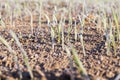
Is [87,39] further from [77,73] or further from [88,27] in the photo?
[77,73]

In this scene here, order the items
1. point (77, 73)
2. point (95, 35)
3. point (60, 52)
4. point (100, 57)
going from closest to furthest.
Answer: point (77, 73) → point (100, 57) → point (60, 52) → point (95, 35)

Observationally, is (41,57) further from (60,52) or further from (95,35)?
(95,35)

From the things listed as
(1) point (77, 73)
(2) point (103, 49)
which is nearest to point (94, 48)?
(2) point (103, 49)

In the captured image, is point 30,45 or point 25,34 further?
point 25,34

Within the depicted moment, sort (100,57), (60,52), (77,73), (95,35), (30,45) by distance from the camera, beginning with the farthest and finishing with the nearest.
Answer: (95,35) → (30,45) → (60,52) → (100,57) → (77,73)

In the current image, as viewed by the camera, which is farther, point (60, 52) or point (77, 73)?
point (60, 52)

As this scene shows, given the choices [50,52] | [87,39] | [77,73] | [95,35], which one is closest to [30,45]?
[50,52]

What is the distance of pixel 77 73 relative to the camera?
146cm

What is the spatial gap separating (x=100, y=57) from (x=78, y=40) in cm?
50

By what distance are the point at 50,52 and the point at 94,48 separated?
12.5 inches

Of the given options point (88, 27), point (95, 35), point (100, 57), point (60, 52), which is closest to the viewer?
point (100, 57)

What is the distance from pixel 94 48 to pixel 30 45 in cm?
49

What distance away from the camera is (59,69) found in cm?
155

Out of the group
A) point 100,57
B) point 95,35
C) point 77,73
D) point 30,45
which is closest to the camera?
point 77,73
